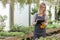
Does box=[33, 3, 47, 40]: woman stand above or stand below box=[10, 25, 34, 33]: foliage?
above

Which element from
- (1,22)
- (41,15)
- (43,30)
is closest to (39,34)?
(43,30)

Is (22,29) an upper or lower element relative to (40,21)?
lower

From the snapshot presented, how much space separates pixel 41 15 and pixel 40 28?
282 mm

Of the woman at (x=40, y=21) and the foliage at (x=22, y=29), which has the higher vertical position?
the woman at (x=40, y=21)

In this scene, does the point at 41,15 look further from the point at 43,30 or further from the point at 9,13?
the point at 9,13

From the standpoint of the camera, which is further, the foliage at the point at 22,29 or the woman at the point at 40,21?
the foliage at the point at 22,29

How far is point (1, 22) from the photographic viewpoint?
896 centimetres

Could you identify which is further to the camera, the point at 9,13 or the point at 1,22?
the point at 9,13

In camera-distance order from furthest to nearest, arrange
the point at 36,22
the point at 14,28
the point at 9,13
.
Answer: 1. the point at 9,13
2. the point at 14,28
3. the point at 36,22

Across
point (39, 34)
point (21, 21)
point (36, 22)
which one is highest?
point (36, 22)

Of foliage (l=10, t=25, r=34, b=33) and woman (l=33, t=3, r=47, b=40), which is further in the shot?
foliage (l=10, t=25, r=34, b=33)

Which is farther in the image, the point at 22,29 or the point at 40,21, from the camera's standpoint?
the point at 22,29

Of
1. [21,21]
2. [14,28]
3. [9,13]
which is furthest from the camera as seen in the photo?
[21,21]

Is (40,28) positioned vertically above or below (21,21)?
above
